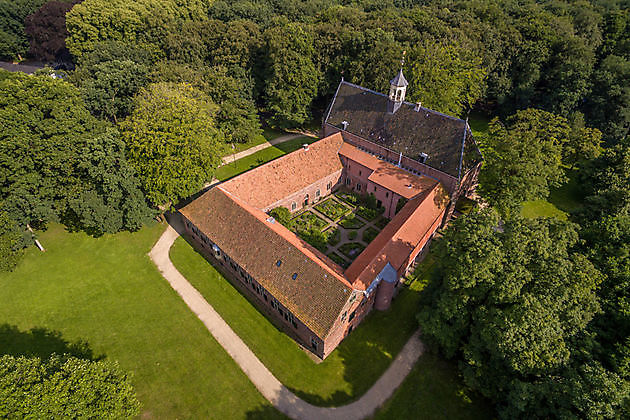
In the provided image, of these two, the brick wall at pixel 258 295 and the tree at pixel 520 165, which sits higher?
the tree at pixel 520 165

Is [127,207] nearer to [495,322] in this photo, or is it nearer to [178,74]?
[178,74]

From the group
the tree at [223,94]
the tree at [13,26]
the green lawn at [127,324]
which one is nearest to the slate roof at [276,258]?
the green lawn at [127,324]

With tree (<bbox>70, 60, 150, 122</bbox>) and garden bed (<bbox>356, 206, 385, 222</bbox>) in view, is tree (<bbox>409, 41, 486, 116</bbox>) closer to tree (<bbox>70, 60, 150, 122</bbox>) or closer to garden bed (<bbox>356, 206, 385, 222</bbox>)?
garden bed (<bbox>356, 206, 385, 222</bbox>)

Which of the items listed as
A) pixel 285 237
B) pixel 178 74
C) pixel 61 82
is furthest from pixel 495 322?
pixel 178 74

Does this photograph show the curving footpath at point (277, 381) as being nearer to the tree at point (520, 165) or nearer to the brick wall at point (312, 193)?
the brick wall at point (312, 193)

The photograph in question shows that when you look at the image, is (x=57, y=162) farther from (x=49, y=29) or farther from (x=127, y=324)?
(x=49, y=29)

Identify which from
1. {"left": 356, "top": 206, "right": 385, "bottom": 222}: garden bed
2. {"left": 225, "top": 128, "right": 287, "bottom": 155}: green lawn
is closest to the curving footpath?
{"left": 356, "top": 206, "right": 385, "bottom": 222}: garden bed
